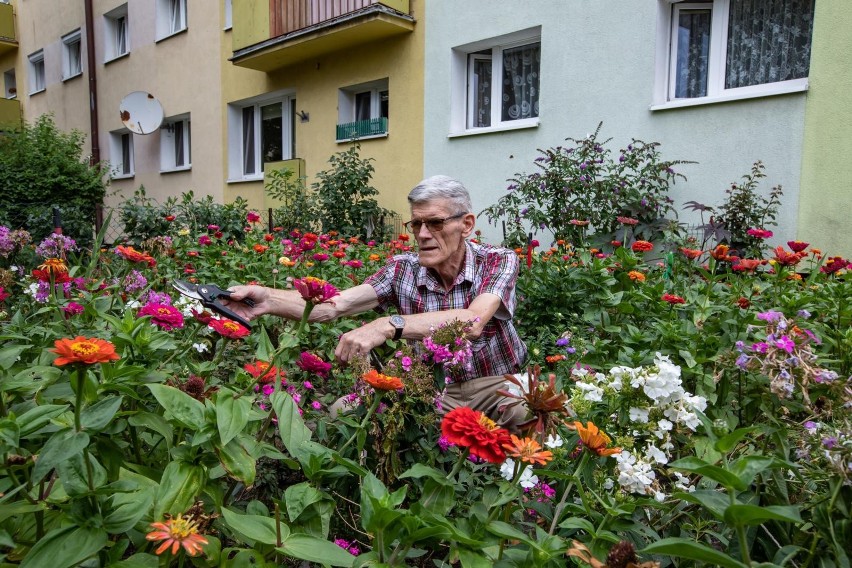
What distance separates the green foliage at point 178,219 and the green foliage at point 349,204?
4.40 ft

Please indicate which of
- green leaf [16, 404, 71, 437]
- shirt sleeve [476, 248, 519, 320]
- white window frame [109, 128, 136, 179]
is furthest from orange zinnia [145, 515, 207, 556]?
white window frame [109, 128, 136, 179]

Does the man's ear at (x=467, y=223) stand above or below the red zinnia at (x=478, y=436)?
above

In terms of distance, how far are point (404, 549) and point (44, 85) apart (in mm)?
20774

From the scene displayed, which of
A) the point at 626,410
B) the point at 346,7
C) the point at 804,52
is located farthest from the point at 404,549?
the point at 346,7

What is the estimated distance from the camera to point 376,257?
416 centimetres

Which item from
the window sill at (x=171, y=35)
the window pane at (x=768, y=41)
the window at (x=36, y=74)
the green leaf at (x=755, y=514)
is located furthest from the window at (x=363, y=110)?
the window at (x=36, y=74)

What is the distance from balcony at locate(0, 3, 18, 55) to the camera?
1794 centimetres

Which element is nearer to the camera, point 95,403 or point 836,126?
point 95,403

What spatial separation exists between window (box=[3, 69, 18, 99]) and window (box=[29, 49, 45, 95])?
48.6 inches

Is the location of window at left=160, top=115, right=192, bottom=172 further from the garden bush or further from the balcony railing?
the garden bush

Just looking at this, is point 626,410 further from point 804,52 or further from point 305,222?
point 305,222

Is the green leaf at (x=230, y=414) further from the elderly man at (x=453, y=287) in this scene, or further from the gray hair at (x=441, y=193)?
the gray hair at (x=441, y=193)

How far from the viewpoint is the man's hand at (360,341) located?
1633mm

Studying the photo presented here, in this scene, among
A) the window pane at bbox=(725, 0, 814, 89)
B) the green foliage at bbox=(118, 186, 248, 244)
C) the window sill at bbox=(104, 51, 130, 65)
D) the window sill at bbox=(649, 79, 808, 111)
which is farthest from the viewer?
the window sill at bbox=(104, 51, 130, 65)
